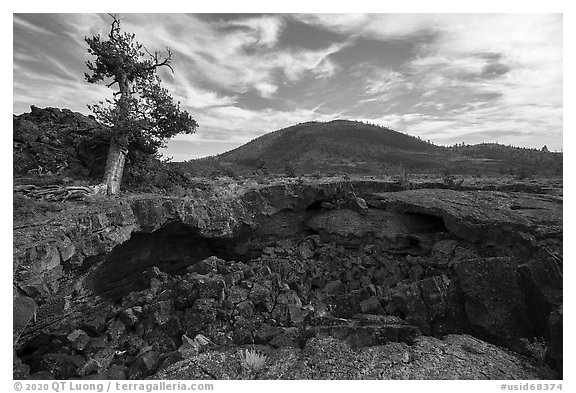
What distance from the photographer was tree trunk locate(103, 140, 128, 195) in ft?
32.2

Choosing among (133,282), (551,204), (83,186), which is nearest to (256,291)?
(133,282)

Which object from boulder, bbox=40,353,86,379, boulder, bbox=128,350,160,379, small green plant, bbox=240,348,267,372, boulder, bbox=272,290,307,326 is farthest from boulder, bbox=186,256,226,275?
small green plant, bbox=240,348,267,372

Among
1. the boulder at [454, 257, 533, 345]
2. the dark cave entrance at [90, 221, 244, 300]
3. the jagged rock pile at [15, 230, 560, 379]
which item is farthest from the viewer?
the dark cave entrance at [90, 221, 244, 300]

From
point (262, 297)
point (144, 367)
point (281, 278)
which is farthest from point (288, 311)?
point (144, 367)

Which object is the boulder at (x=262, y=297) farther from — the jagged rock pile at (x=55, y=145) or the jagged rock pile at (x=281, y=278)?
the jagged rock pile at (x=55, y=145)

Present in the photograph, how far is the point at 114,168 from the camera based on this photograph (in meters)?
10.3

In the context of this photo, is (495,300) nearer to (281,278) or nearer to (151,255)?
(281,278)

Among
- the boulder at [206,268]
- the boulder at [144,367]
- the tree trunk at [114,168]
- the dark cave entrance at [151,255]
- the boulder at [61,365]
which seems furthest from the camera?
the tree trunk at [114,168]

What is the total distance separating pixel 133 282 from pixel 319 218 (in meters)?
6.76

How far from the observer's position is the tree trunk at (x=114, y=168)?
9820 mm

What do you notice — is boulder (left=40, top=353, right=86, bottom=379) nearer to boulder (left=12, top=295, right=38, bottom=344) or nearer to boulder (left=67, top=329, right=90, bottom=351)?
boulder (left=67, top=329, right=90, bottom=351)

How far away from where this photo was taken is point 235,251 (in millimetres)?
10711

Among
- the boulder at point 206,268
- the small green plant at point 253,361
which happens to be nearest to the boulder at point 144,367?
the small green plant at point 253,361

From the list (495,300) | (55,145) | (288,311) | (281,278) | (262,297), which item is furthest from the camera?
(55,145)
